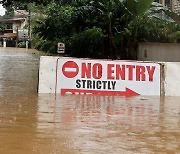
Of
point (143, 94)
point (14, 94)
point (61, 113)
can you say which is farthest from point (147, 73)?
point (61, 113)

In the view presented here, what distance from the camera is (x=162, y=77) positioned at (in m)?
11.5

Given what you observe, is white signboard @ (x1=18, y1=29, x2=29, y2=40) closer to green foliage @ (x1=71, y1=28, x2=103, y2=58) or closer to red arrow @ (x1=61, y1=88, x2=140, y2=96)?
green foliage @ (x1=71, y1=28, x2=103, y2=58)

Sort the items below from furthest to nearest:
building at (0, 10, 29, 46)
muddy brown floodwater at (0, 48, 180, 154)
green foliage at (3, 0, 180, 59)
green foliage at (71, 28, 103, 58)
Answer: building at (0, 10, 29, 46), green foliage at (71, 28, 103, 58), green foliage at (3, 0, 180, 59), muddy brown floodwater at (0, 48, 180, 154)

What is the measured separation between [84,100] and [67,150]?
→ 518 centimetres

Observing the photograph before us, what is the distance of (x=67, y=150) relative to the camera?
4.59 metres

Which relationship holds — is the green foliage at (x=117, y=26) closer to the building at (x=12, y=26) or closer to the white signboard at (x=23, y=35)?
the white signboard at (x=23, y=35)

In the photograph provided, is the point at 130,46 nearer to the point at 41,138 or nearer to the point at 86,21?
the point at 86,21

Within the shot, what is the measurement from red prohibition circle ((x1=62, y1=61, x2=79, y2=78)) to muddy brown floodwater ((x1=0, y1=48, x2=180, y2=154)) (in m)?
0.75

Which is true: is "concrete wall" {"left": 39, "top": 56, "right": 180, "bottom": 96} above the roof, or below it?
below

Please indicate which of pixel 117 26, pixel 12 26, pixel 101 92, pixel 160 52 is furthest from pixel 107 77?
pixel 12 26

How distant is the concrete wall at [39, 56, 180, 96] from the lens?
10.8m

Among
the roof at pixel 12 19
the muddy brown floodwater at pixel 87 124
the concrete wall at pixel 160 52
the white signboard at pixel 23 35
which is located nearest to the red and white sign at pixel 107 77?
the muddy brown floodwater at pixel 87 124

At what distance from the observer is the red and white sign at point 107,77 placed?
35.8ft

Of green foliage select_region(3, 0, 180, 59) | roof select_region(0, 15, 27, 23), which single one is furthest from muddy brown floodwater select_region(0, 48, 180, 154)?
roof select_region(0, 15, 27, 23)
